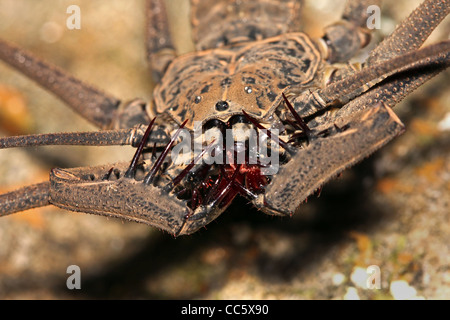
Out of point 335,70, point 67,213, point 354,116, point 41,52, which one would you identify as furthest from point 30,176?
point 354,116

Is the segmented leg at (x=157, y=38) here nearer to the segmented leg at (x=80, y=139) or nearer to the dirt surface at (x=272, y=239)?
the dirt surface at (x=272, y=239)

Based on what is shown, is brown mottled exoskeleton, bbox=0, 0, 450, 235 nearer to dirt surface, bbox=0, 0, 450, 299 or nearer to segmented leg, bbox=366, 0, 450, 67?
segmented leg, bbox=366, 0, 450, 67

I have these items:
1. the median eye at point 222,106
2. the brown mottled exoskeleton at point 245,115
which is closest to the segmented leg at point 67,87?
the brown mottled exoskeleton at point 245,115

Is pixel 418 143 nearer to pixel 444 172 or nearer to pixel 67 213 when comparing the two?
pixel 444 172

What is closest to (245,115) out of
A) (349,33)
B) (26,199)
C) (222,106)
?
(222,106)

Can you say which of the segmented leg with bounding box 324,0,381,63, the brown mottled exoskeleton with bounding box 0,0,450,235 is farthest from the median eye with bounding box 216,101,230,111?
the segmented leg with bounding box 324,0,381,63

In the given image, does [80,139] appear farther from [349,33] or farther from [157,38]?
[349,33]
